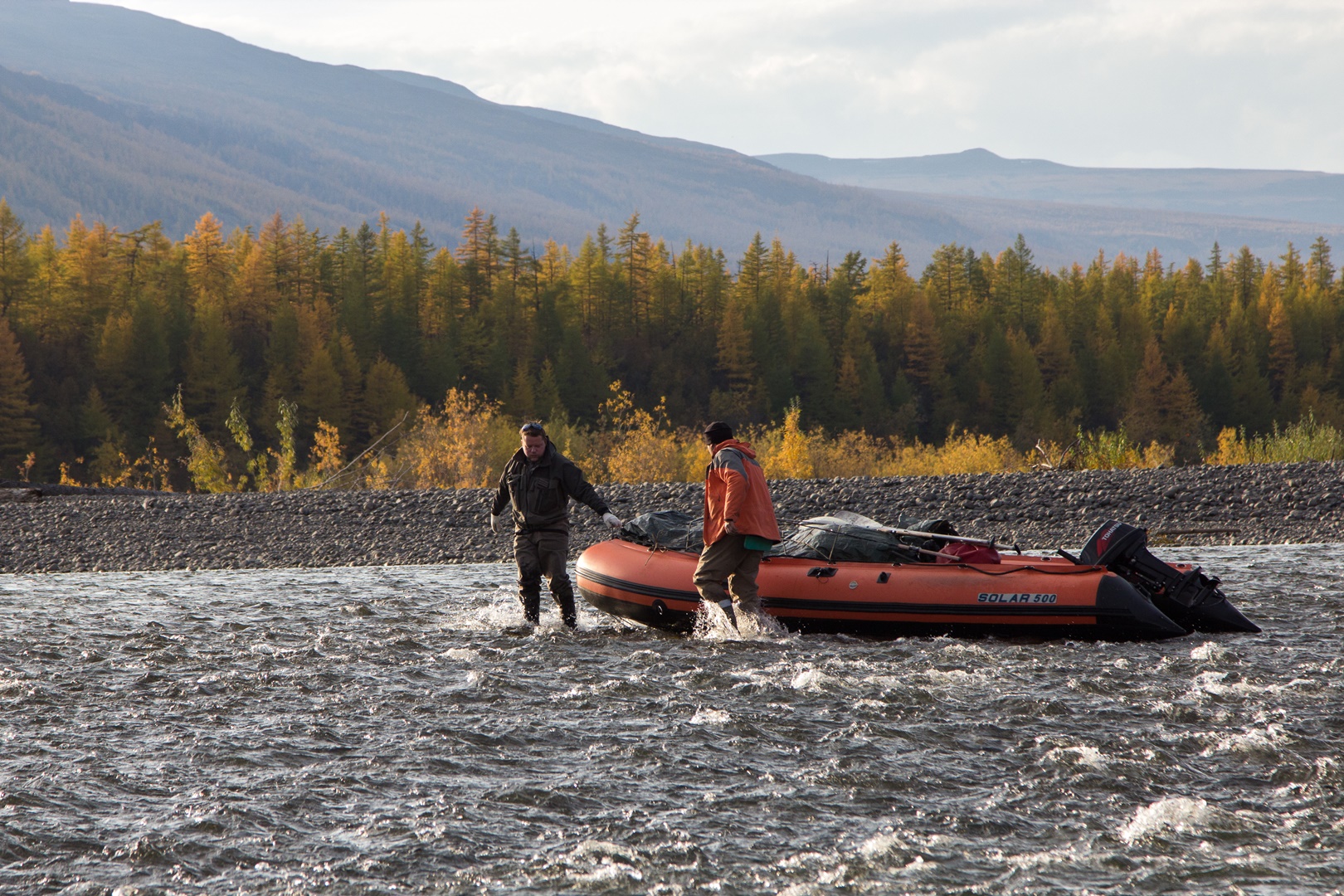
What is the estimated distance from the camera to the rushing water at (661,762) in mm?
5250

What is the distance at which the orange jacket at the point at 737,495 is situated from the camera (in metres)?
9.76

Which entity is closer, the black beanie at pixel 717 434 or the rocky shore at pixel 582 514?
the black beanie at pixel 717 434

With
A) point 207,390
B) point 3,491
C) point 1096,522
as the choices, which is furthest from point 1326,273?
point 3,491

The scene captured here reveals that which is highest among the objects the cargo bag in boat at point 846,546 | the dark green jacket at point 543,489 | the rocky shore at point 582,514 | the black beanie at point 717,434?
the black beanie at point 717,434

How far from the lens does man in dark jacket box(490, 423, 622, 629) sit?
409 inches

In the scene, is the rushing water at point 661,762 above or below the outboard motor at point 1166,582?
below

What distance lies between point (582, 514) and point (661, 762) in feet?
39.6

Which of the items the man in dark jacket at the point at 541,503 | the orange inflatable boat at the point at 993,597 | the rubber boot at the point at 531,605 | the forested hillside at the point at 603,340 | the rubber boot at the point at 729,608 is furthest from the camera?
the forested hillside at the point at 603,340

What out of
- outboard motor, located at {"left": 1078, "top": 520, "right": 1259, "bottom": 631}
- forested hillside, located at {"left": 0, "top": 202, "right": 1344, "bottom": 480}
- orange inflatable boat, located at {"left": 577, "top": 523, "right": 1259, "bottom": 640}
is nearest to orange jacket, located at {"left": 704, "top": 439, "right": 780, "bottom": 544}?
orange inflatable boat, located at {"left": 577, "top": 523, "right": 1259, "bottom": 640}

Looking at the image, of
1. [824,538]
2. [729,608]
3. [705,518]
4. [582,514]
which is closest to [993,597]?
[824,538]

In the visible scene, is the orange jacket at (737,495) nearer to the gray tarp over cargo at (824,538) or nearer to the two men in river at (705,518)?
the two men in river at (705,518)

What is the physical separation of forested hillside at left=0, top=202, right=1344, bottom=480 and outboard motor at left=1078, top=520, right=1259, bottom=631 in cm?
4309

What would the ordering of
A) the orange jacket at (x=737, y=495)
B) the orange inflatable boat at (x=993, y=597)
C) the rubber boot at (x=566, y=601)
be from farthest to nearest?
the rubber boot at (x=566, y=601)
the orange jacket at (x=737, y=495)
the orange inflatable boat at (x=993, y=597)

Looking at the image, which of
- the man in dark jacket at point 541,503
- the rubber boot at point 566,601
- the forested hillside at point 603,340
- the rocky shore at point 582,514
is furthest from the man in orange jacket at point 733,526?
the forested hillside at point 603,340
